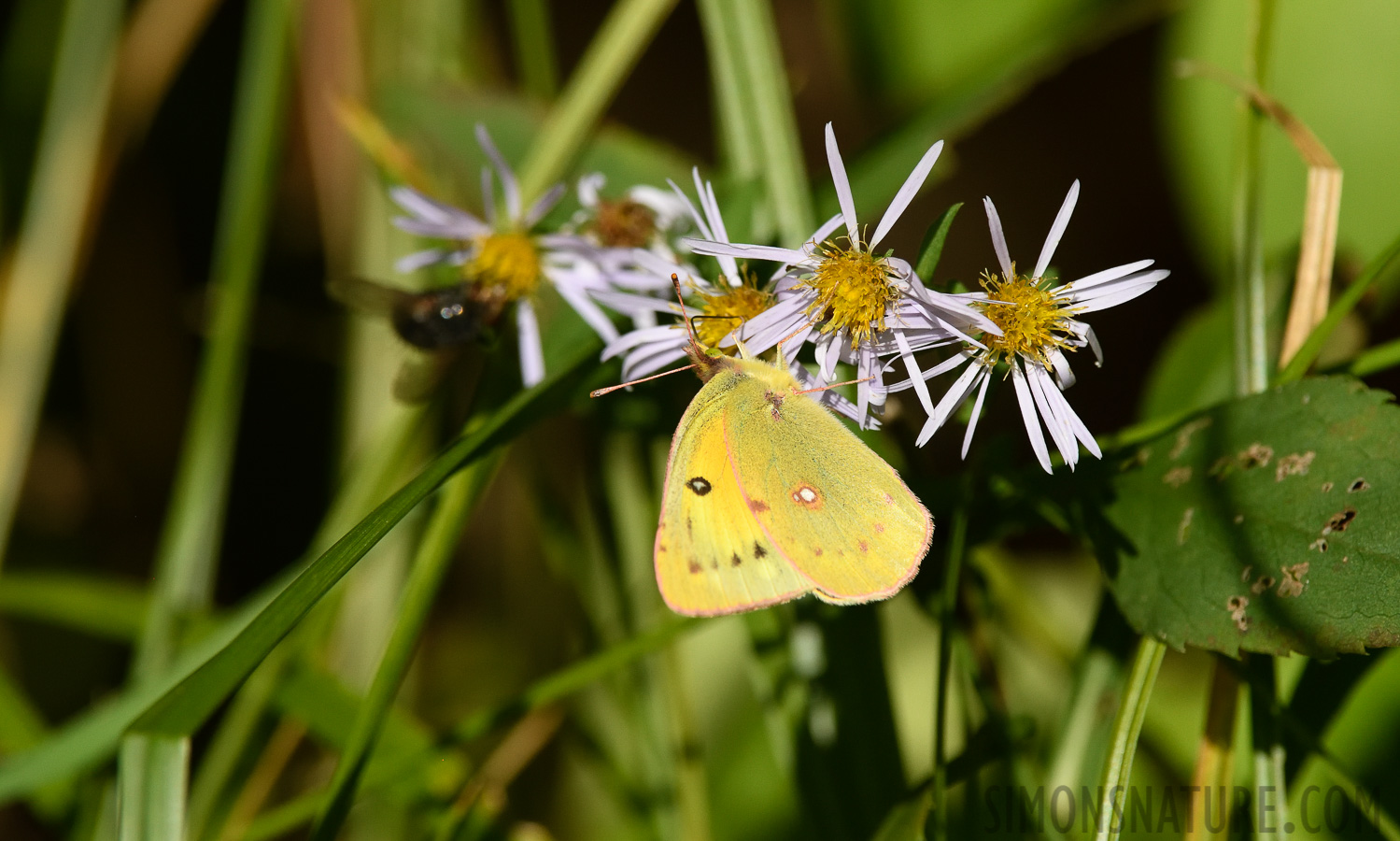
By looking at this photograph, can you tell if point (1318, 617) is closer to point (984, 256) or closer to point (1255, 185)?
point (1255, 185)

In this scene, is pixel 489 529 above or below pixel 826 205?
above

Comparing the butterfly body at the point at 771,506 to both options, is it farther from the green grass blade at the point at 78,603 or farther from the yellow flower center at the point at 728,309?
the green grass blade at the point at 78,603

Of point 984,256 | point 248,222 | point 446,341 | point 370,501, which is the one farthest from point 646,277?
point 984,256

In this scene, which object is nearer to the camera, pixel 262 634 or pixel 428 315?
pixel 262 634

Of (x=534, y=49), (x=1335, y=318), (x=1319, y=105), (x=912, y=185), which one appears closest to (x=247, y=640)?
(x=912, y=185)

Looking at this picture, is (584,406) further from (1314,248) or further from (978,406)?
(1314,248)
